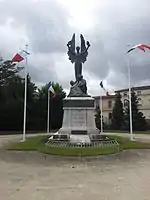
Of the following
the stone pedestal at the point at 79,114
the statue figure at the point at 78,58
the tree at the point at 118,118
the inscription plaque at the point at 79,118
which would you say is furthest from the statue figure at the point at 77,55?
the tree at the point at 118,118

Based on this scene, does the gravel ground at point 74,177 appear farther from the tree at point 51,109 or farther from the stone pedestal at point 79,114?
the tree at point 51,109

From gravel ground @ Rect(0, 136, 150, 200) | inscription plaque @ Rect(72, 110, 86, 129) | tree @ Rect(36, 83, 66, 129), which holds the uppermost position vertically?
tree @ Rect(36, 83, 66, 129)

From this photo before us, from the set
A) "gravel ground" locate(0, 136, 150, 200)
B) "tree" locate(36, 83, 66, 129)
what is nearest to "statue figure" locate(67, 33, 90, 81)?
"gravel ground" locate(0, 136, 150, 200)

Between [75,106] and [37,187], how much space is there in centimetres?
1692

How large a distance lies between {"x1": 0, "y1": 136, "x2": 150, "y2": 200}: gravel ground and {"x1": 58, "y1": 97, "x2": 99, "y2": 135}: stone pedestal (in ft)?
23.9

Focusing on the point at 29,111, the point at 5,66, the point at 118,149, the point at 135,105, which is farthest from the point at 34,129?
the point at 118,149

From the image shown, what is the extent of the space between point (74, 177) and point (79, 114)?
576 inches

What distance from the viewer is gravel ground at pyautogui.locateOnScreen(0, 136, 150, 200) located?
31.9ft

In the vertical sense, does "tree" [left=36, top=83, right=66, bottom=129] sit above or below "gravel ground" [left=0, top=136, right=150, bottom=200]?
above

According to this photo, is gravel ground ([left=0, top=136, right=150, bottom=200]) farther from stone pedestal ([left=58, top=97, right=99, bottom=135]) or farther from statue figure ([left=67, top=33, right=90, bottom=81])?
statue figure ([left=67, top=33, right=90, bottom=81])

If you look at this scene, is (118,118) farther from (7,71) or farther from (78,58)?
(78,58)

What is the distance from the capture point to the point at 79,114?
27516mm

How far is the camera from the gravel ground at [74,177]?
972cm

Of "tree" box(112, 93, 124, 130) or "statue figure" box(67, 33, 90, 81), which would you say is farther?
"tree" box(112, 93, 124, 130)
